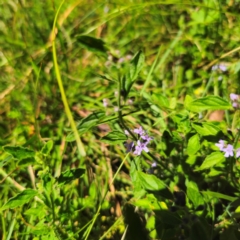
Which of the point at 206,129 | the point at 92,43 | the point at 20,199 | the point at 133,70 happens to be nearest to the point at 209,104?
the point at 206,129

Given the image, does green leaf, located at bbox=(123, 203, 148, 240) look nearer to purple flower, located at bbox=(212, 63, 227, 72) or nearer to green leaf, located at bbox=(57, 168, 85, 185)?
green leaf, located at bbox=(57, 168, 85, 185)

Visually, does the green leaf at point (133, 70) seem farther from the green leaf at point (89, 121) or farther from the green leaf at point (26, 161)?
the green leaf at point (26, 161)

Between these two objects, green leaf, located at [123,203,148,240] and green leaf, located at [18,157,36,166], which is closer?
green leaf, located at [18,157,36,166]

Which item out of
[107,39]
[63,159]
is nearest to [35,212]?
[63,159]

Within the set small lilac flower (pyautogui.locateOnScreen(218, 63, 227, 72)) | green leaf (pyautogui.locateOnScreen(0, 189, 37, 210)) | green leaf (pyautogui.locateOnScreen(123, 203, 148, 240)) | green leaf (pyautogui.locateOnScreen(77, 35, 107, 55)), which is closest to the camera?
green leaf (pyautogui.locateOnScreen(77, 35, 107, 55))

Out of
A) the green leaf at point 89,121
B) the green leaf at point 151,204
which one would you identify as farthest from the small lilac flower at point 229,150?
the green leaf at point 89,121

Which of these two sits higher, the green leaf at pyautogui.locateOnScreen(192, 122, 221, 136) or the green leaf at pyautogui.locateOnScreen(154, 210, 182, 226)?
the green leaf at pyautogui.locateOnScreen(192, 122, 221, 136)

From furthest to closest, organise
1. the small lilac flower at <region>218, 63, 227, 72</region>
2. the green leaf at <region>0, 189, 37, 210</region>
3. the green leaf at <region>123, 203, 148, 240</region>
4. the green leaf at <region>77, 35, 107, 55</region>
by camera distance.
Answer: the small lilac flower at <region>218, 63, 227, 72</region> → the green leaf at <region>123, 203, 148, 240</region> → the green leaf at <region>0, 189, 37, 210</region> → the green leaf at <region>77, 35, 107, 55</region>

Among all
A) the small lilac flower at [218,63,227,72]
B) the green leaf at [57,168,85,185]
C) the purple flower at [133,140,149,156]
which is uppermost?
the green leaf at [57,168,85,185]

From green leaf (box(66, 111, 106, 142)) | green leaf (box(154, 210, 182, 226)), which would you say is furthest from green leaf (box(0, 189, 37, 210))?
green leaf (box(154, 210, 182, 226))
